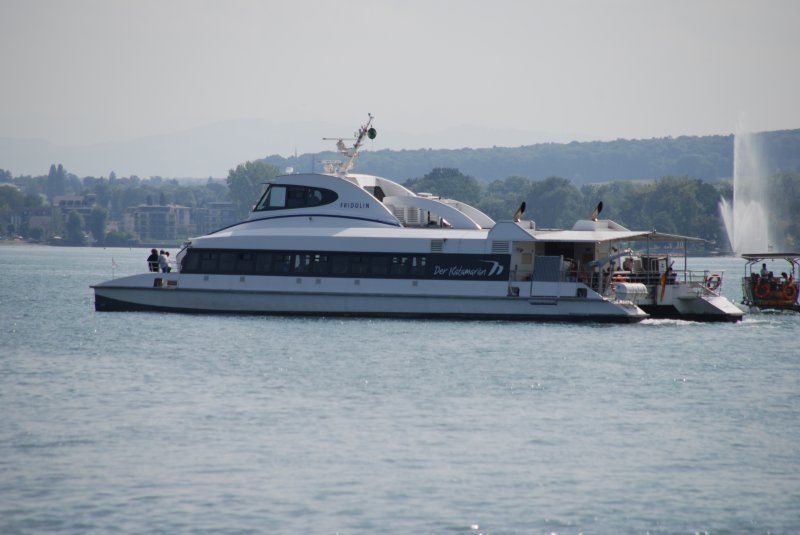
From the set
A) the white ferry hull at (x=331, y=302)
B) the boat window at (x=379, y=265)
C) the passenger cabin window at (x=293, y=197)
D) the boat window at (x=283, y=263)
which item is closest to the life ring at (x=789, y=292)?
the white ferry hull at (x=331, y=302)

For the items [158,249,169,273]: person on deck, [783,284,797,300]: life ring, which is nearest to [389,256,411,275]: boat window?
[158,249,169,273]: person on deck

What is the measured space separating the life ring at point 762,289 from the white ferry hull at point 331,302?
31.8ft

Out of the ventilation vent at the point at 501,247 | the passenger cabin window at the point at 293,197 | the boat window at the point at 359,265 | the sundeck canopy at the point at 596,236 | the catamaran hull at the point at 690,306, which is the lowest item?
the catamaran hull at the point at 690,306

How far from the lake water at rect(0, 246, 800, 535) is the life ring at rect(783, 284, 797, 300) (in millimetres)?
10681

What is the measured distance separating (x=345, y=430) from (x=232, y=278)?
21.0 meters

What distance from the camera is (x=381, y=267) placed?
41.7 metres

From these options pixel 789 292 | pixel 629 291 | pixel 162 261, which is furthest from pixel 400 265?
pixel 789 292

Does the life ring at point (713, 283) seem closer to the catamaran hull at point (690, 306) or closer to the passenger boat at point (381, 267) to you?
the catamaran hull at point (690, 306)

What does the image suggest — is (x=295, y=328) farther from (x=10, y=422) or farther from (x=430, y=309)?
(x=10, y=422)

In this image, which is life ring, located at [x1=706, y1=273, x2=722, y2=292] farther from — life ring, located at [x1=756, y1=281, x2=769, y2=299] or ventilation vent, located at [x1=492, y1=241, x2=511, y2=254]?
ventilation vent, located at [x1=492, y1=241, x2=511, y2=254]

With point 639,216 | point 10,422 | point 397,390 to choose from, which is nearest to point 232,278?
point 397,390

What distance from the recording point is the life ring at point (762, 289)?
158 ft

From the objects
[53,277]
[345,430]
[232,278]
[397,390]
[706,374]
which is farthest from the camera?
[53,277]

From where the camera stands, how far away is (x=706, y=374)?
30500mm
